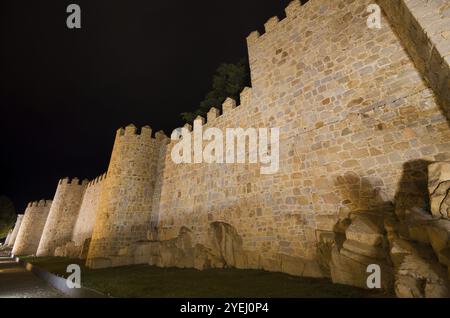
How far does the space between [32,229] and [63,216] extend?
1097 centimetres

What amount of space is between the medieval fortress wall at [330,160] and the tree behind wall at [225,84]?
4902mm

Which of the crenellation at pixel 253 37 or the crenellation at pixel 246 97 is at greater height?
the crenellation at pixel 253 37

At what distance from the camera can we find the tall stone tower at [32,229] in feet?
86.9

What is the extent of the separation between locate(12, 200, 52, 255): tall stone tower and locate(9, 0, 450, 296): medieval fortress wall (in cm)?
2454

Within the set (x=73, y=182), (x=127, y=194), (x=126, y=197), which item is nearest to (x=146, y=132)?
(x=127, y=194)

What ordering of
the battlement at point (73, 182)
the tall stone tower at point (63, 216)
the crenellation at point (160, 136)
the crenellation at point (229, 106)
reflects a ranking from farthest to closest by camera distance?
the battlement at point (73, 182), the tall stone tower at point (63, 216), the crenellation at point (160, 136), the crenellation at point (229, 106)

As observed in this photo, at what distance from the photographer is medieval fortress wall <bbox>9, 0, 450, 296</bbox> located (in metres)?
3.79

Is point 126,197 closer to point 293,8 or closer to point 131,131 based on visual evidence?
point 131,131

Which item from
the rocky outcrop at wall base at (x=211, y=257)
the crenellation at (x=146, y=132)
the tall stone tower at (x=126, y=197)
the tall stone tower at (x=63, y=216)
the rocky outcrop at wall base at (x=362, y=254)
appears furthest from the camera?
the tall stone tower at (x=63, y=216)

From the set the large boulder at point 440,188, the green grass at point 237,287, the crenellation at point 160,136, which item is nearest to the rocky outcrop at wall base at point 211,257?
the green grass at point 237,287

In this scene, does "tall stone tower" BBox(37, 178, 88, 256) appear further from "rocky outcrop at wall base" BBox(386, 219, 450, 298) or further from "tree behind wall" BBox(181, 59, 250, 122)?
"rocky outcrop at wall base" BBox(386, 219, 450, 298)

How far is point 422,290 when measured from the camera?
254 centimetres

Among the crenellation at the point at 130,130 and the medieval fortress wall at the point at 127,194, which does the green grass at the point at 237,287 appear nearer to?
the medieval fortress wall at the point at 127,194

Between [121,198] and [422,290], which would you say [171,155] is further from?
[422,290]
